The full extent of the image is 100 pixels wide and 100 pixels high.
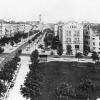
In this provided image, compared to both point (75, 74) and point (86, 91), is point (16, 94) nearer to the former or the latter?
point (86, 91)

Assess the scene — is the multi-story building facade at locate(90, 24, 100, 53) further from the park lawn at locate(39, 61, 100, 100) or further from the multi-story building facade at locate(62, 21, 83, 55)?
the park lawn at locate(39, 61, 100, 100)

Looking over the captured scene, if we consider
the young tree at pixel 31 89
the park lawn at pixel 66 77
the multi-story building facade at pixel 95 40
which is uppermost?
the multi-story building facade at pixel 95 40

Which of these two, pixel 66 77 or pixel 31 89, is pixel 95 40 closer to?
pixel 66 77

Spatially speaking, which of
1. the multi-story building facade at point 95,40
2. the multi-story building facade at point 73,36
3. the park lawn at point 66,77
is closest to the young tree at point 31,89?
the park lawn at point 66,77

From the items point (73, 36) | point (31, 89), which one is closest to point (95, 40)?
point (73, 36)

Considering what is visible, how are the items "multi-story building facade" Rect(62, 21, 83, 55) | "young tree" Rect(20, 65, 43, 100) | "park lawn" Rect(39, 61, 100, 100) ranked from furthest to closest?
"multi-story building facade" Rect(62, 21, 83, 55) < "park lawn" Rect(39, 61, 100, 100) < "young tree" Rect(20, 65, 43, 100)

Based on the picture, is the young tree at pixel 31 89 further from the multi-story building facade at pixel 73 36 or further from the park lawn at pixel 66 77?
the multi-story building facade at pixel 73 36

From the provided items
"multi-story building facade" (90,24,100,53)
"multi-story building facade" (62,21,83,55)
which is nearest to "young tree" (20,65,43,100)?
"multi-story building facade" (90,24,100,53)

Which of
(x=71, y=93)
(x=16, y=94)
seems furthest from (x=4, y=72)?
(x=71, y=93)
